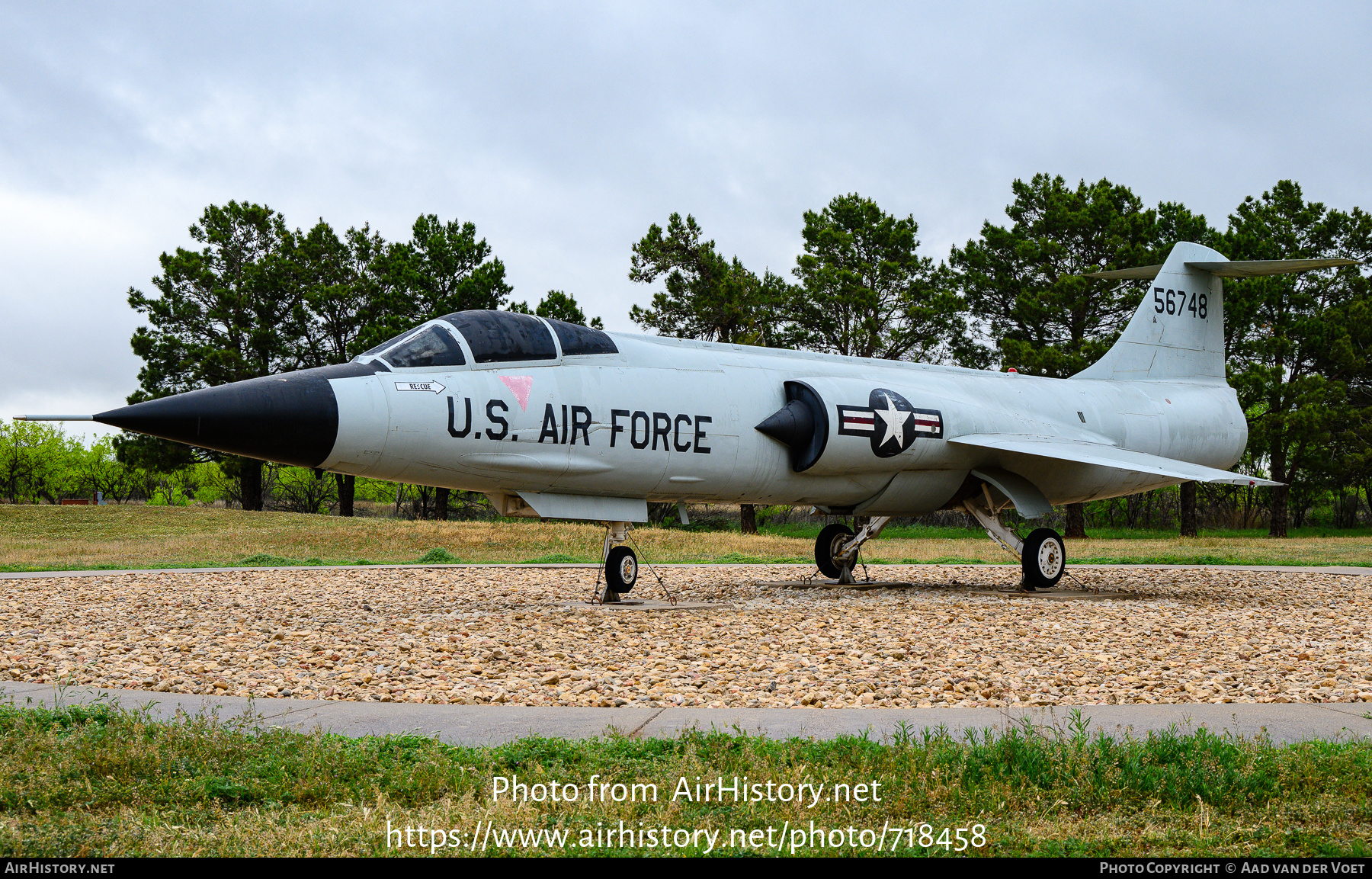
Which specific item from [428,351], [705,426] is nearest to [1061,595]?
[705,426]

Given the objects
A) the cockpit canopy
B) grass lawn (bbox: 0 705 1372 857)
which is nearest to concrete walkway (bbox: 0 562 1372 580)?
the cockpit canopy

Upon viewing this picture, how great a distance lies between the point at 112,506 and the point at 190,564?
19.8 metres

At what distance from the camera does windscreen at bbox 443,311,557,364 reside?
1051 cm

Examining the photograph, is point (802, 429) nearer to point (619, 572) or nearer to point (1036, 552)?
point (619, 572)

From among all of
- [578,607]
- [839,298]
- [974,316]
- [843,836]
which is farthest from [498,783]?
[974,316]

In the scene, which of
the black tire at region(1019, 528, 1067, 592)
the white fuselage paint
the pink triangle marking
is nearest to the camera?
the white fuselage paint

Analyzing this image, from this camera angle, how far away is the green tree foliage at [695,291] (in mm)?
40875

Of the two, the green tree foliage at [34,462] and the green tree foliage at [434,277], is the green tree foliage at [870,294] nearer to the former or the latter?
the green tree foliage at [434,277]

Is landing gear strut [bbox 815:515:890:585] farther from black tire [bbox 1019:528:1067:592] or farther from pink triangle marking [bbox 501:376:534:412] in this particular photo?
pink triangle marking [bbox 501:376:534:412]

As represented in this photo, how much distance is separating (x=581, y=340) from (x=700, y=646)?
13.2 feet

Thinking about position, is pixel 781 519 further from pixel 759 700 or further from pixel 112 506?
pixel 759 700

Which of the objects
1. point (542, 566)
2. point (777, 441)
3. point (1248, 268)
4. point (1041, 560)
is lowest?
point (542, 566)

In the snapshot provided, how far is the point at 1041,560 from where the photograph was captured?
1412cm

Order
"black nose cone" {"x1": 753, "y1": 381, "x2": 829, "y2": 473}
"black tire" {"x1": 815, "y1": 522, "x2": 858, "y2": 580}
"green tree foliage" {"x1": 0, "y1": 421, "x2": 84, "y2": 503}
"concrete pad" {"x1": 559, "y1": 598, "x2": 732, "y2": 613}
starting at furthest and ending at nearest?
"green tree foliage" {"x1": 0, "y1": 421, "x2": 84, "y2": 503}, "black tire" {"x1": 815, "y1": 522, "x2": 858, "y2": 580}, "black nose cone" {"x1": 753, "y1": 381, "x2": 829, "y2": 473}, "concrete pad" {"x1": 559, "y1": 598, "x2": 732, "y2": 613}
